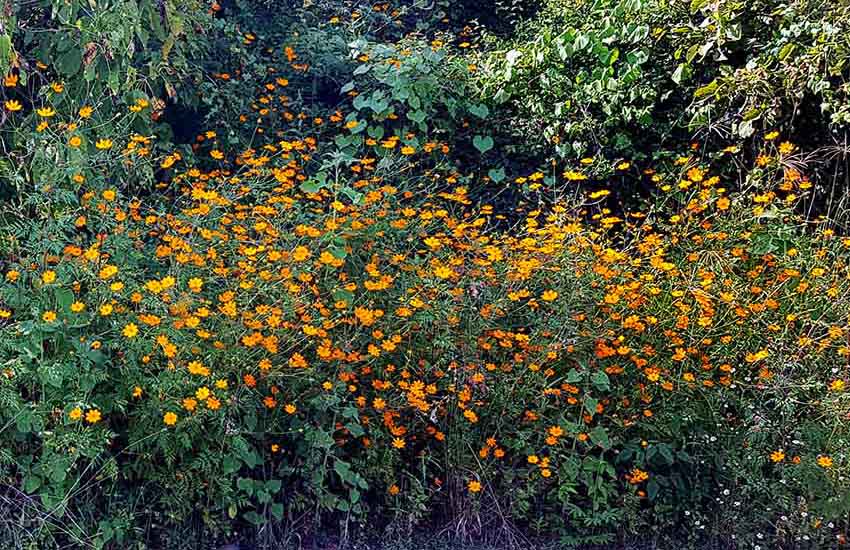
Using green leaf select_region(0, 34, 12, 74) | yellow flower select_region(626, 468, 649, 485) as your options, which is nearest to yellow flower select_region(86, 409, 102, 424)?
green leaf select_region(0, 34, 12, 74)

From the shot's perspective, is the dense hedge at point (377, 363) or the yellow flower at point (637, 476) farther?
the yellow flower at point (637, 476)

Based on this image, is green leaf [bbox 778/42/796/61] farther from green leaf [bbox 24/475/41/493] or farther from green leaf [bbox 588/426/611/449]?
green leaf [bbox 24/475/41/493]

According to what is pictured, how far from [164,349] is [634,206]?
116 inches

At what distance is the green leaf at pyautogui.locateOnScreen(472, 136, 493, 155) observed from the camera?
4.94 metres

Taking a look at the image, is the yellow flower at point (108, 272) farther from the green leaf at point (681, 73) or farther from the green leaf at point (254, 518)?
the green leaf at point (681, 73)

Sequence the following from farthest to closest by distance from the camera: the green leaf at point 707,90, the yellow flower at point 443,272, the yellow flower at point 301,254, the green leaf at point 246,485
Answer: the green leaf at point 707,90, the yellow flower at point 443,272, the yellow flower at point 301,254, the green leaf at point 246,485

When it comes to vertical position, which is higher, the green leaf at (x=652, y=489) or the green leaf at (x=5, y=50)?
the green leaf at (x=5, y=50)

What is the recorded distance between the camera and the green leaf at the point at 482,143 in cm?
494

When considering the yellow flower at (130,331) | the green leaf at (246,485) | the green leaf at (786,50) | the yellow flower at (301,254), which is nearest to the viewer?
the yellow flower at (130,331)

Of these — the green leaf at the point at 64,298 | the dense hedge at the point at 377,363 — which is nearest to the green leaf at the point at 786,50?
the dense hedge at the point at 377,363

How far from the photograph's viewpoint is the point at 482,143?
16.3 feet

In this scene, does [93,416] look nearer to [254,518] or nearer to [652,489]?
[254,518]

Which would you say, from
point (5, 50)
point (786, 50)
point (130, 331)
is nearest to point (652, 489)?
point (130, 331)

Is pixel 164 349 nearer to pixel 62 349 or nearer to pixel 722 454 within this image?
pixel 62 349
